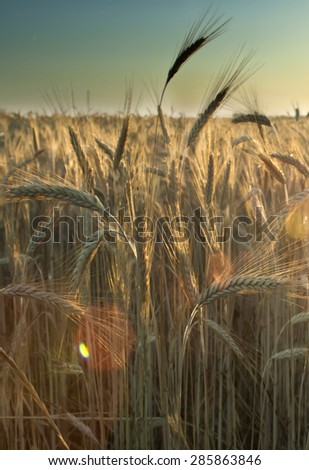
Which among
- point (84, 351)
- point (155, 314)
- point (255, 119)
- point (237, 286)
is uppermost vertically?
point (255, 119)

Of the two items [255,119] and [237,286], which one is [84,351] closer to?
[237,286]

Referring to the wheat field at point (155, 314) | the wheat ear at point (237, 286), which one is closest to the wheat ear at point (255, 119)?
the wheat field at point (155, 314)

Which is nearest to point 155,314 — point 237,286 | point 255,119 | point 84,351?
point 84,351

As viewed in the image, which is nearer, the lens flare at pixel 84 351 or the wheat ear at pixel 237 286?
the wheat ear at pixel 237 286

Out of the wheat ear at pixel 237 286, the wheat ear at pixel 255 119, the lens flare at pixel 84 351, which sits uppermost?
the wheat ear at pixel 255 119

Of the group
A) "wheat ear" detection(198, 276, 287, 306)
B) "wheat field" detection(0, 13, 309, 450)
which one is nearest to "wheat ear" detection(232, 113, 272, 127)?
"wheat field" detection(0, 13, 309, 450)

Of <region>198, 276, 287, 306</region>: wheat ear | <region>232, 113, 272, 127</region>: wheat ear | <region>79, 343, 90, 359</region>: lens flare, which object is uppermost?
<region>232, 113, 272, 127</region>: wheat ear

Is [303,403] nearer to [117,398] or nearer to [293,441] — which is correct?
[293,441]

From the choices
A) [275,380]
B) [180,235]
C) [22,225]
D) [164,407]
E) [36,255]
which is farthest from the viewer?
[22,225]

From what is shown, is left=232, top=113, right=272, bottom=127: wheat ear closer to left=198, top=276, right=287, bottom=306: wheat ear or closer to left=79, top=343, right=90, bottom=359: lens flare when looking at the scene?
left=198, top=276, right=287, bottom=306: wheat ear

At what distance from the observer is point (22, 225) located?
9.07 feet

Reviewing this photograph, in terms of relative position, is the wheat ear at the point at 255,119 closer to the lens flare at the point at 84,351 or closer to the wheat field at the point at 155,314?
the wheat field at the point at 155,314
